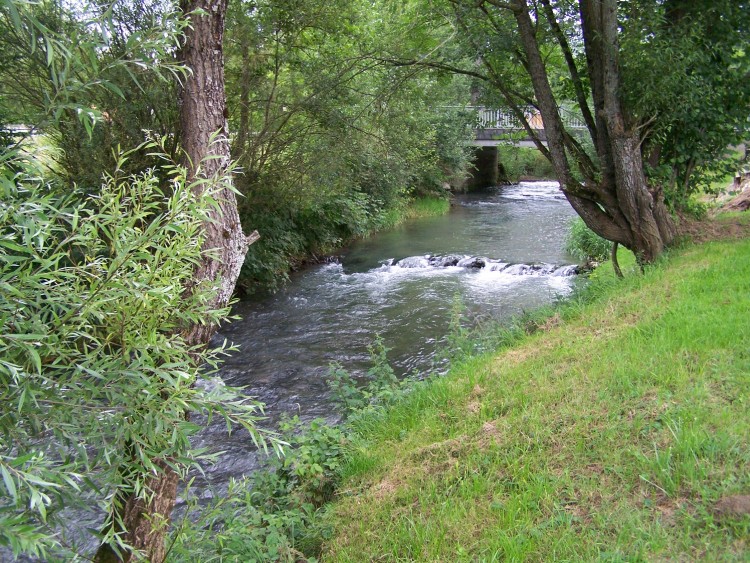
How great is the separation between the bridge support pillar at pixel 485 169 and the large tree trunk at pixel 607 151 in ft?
86.7

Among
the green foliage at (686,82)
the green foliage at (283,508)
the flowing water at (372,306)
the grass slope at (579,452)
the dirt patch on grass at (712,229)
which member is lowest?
the flowing water at (372,306)

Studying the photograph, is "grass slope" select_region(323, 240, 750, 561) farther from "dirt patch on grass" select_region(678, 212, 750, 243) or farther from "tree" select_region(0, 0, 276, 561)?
"dirt patch on grass" select_region(678, 212, 750, 243)

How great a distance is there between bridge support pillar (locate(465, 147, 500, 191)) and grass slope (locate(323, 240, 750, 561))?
96.3 ft

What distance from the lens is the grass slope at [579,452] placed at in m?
3.09

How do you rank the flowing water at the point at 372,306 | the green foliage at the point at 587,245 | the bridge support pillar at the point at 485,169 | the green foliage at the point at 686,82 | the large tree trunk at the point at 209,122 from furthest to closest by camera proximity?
the bridge support pillar at the point at 485,169
the green foliage at the point at 587,245
the flowing water at the point at 372,306
the green foliage at the point at 686,82
the large tree trunk at the point at 209,122

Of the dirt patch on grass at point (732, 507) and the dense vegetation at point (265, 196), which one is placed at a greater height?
the dense vegetation at point (265, 196)

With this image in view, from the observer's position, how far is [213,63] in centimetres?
427

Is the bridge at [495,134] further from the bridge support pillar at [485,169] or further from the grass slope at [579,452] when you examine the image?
the grass slope at [579,452]

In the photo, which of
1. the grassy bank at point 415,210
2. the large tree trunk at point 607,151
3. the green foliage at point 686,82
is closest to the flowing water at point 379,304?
the grassy bank at point 415,210

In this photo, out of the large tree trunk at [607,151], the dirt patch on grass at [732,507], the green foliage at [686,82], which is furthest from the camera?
the large tree trunk at [607,151]

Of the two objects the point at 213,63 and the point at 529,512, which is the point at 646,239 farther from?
the point at 213,63

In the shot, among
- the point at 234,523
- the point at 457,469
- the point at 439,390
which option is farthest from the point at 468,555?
the point at 439,390

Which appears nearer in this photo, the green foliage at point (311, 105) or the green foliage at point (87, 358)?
the green foliage at point (87, 358)

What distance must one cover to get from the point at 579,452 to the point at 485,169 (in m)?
33.2
